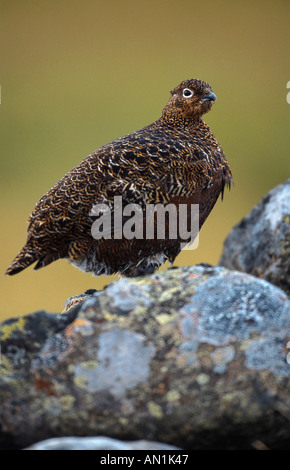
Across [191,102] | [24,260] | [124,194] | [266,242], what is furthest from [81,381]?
[191,102]

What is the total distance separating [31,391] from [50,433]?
215mm

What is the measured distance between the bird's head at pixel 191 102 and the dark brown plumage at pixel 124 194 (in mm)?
308

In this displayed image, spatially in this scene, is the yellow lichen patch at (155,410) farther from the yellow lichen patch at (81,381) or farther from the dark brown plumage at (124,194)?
the dark brown plumage at (124,194)

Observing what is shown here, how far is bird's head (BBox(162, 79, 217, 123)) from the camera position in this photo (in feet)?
16.4

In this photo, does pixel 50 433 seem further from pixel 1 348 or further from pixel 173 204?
pixel 173 204

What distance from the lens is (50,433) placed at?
109 inches

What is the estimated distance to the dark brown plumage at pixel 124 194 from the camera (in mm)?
4324

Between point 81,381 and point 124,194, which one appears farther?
point 124,194

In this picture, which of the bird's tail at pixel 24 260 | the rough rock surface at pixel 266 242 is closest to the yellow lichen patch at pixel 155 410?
the rough rock surface at pixel 266 242

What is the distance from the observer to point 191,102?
5008 mm

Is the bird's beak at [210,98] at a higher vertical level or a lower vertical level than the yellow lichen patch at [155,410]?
higher

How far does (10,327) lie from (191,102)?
2735mm

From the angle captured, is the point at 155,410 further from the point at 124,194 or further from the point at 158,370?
the point at 124,194

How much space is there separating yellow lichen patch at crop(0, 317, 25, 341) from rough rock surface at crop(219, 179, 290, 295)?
1.99 meters
